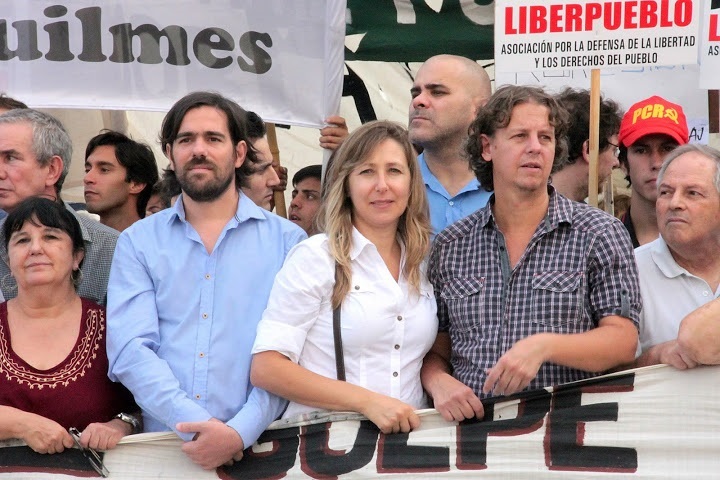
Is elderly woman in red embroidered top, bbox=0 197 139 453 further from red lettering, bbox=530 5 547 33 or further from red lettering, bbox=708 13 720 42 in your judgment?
red lettering, bbox=708 13 720 42

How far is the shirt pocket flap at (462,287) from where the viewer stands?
3850 millimetres

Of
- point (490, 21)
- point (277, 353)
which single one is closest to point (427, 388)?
point (277, 353)

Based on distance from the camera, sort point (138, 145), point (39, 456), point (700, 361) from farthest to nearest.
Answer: point (138, 145) → point (39, 456) → point (700, 361)

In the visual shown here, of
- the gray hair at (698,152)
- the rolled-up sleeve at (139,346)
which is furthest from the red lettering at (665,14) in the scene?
the rolled-up sleeve at (139,346)

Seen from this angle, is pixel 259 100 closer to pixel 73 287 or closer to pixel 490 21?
pixel 73 287

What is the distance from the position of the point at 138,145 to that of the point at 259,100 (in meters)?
0.81

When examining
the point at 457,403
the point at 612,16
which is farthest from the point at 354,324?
the point at 612,16

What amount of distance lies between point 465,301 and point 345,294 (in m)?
0.40

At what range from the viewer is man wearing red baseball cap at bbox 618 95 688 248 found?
4934 mm

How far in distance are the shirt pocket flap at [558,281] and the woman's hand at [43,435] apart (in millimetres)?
1652

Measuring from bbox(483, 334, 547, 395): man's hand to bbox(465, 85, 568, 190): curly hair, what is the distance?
824 mm

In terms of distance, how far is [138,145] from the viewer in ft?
19.2

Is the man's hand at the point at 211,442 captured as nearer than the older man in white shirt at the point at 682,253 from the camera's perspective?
Yes

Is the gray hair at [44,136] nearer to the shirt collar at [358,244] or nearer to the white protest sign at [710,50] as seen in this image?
the shirt collar at [358,244]
